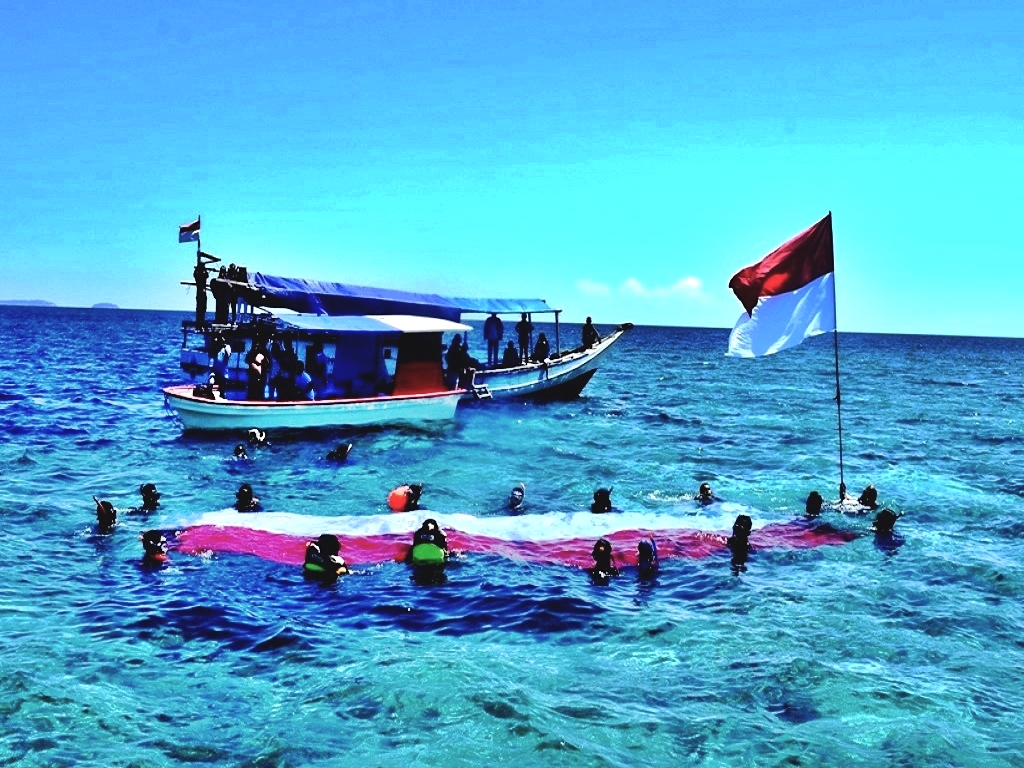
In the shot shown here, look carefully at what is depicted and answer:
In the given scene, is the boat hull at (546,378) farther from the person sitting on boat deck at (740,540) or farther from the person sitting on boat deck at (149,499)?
the person sitting on boat deck at (740,540)

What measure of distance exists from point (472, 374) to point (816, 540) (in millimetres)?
17652

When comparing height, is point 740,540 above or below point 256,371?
below

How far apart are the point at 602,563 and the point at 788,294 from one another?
627cm

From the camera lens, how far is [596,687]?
9906mm

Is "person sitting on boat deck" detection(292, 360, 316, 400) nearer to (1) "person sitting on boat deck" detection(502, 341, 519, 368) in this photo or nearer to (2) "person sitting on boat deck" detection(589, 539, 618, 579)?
(1) "person sitting on boat deck" detection(502, 341, 519, 368)

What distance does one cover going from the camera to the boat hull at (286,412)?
83.4 ft

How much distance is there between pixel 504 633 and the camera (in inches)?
455

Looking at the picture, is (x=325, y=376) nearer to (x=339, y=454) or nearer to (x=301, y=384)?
(x=301, y=384)

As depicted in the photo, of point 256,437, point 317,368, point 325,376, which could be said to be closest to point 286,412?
point 256,437

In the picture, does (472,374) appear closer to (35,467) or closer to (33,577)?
(35,467)

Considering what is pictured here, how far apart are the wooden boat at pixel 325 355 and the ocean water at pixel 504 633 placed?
7.02 ft

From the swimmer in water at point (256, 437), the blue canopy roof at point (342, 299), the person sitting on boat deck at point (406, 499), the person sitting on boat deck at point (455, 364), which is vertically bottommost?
the person sitting on boat deck at point (406, 499)

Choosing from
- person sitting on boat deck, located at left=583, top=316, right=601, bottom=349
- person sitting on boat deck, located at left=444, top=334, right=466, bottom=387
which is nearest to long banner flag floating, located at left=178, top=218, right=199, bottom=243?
person sitting on boat deck, located at left=444, top=334, right=466, bottom=387

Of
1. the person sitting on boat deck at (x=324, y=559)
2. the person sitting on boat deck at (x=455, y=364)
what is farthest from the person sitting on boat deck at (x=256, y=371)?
the person sitting on boat deck at (x=324, y=559)
